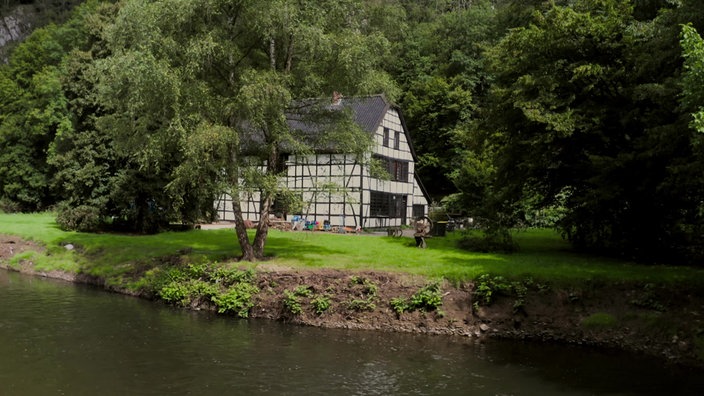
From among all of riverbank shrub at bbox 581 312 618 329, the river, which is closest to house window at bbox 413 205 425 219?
the river

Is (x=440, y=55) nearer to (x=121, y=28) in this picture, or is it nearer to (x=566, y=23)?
(x=566, y=23)

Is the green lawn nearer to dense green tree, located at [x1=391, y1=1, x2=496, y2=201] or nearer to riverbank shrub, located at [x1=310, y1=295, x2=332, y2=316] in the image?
riverbank shrub, located at [x1=310, y1=295, x2=332, y2=316]

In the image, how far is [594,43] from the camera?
18641 millimetres

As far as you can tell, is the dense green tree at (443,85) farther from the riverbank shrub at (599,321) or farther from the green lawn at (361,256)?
the riverbank shrub at (599,321)

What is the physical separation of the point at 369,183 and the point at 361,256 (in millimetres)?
16573

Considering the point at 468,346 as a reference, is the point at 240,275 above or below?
above

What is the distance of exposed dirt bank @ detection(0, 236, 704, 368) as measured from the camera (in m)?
12.7

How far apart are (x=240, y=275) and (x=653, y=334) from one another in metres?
11.5

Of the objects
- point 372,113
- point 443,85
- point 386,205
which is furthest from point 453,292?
point 443,85

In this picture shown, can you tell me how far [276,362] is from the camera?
11.2m

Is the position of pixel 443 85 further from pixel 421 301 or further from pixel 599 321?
pixel 599 321

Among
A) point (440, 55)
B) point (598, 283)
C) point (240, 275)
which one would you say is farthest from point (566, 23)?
point (440, 55)

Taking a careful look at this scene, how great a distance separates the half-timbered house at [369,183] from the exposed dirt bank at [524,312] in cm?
1511

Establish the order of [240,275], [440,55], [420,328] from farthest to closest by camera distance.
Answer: [440,55] → [240,275] → [420,328]
